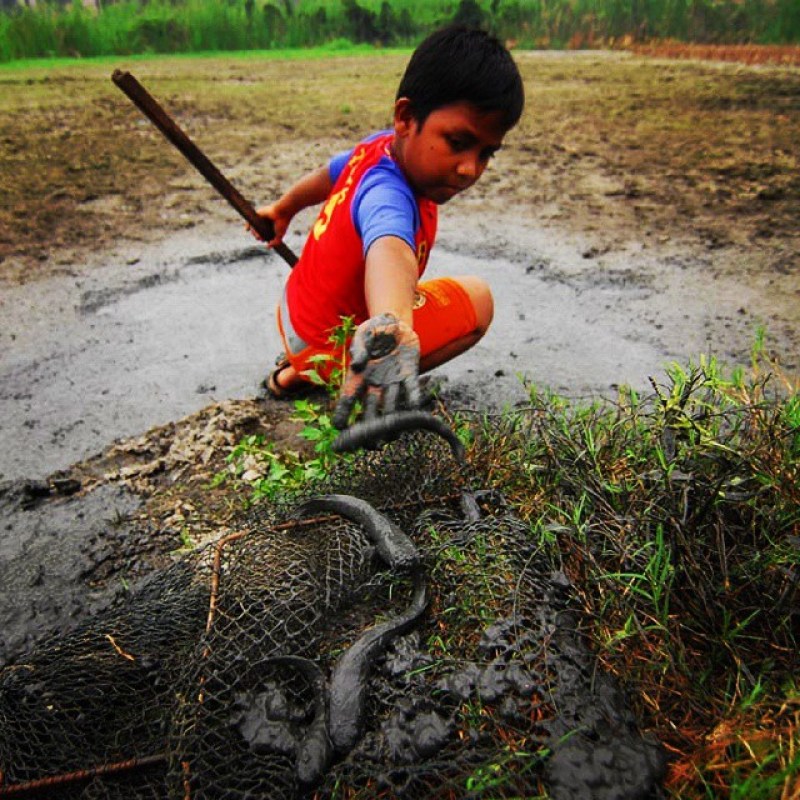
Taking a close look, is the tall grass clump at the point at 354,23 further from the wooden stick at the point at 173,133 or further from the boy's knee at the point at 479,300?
the boy's knee at the point at 479,300

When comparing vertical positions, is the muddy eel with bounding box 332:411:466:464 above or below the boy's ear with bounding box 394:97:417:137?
below

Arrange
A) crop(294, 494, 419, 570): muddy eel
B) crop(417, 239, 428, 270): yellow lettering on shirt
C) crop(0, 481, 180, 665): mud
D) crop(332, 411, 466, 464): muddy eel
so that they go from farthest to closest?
crop(417, 239, 428, 270): yellow lettering on shirt, crop(0, 481, 180, 665): mud, crop(332, 411, 466, 464): muddy eel, crop(294, 494, 419, 570): muddy eel

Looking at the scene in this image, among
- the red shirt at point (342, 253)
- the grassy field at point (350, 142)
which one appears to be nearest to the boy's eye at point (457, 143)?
the red shirt at point (342, 253)

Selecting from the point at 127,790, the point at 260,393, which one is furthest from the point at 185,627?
the point at 260,393

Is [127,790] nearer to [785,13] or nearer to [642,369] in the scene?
[642,369]

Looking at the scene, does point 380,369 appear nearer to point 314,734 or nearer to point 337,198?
point 314,734

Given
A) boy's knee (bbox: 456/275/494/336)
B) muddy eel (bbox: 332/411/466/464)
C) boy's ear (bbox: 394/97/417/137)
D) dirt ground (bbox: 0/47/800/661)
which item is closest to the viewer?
muddy eel (bbox: 332/411/466/464)

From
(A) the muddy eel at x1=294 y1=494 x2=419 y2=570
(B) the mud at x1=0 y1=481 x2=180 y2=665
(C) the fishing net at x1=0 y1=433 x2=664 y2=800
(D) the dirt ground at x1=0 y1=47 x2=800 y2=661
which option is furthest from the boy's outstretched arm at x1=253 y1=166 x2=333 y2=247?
(C) the fishing net at x1=0 y1=433 x2=664 y2=800

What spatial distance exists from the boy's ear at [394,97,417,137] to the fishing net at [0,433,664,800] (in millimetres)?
1544

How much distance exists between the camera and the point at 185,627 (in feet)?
5.35

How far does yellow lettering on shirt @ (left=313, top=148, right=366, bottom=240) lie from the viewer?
2.69 m

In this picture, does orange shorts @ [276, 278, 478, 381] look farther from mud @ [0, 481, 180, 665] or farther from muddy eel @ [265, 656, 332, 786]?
muddy eel @ [265, 656, 332, 786]

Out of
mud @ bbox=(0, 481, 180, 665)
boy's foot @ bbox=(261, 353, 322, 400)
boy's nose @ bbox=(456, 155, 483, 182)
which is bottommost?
mud @ bbox=(0, 481, 180, 665)

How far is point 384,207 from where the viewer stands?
231cm
